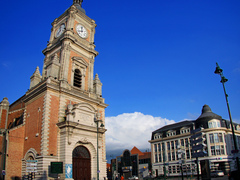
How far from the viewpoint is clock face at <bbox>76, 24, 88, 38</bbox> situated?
115 feet

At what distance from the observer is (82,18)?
36469mm

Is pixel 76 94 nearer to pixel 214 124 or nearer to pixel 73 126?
pixel 73 126

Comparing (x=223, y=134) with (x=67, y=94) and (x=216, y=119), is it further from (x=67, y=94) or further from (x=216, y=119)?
(x=67, y=94)

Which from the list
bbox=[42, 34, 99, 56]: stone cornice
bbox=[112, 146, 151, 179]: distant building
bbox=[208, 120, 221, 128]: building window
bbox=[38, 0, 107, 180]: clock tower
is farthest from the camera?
bbox=[112, 146, 151, 179]: distant building

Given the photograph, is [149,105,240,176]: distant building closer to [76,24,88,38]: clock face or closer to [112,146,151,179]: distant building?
[112,146,151,179]: distant building

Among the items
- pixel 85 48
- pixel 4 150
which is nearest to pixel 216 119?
pixel 85 48

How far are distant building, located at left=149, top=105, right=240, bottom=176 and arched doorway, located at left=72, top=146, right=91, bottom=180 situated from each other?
82.5ft

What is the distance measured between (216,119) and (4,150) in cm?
5081

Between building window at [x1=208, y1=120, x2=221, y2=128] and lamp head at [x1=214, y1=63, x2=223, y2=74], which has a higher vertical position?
lamp head at [x1=214, y1=63, x2=223, y2=74]

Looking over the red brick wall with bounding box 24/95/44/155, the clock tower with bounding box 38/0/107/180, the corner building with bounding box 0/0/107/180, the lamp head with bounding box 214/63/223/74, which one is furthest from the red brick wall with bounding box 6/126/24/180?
the lamp head with bounding box 214/63/223/74

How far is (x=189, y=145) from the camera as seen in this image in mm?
61438

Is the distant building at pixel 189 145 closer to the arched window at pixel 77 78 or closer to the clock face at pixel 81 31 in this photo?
A: the arched window at pixel 77 78

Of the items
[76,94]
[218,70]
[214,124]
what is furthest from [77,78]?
[214,124]

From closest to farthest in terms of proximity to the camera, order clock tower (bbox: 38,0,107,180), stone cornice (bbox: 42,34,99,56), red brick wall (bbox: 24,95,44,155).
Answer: red brick wall (bbox: 24,95,44,155) → clock tower (bbox: 38,0,107,180) → stone cornice (bbox: 42,34,99,56)
